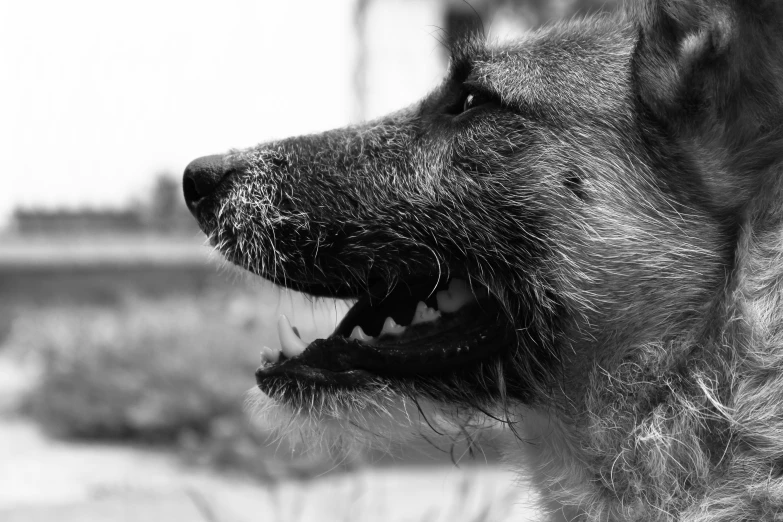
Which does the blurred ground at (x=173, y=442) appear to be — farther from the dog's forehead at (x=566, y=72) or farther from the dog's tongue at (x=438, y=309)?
the dog's forehead at (x=566, y=72)

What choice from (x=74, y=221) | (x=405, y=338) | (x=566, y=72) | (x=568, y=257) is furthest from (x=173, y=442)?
(x=74, y=221)

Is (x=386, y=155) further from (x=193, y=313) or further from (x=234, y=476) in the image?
(x=193, y=313)

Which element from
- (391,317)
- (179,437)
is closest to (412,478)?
(179,437)

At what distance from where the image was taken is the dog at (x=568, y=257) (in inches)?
76.8

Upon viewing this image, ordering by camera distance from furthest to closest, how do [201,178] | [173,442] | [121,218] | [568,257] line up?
1. [121,218]
2. [173,442]
3. [201,178]
4. [568,257]

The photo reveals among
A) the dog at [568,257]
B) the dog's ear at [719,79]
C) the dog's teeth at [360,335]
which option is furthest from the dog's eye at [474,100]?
the dog's teeth at [360,335]

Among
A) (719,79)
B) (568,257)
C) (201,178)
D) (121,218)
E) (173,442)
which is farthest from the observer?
(121,218)

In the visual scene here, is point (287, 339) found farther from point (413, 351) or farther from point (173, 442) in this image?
point (173, 442)

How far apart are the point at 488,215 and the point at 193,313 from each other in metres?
6.02

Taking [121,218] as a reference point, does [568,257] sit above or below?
above

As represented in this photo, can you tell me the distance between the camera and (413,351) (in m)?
2.19

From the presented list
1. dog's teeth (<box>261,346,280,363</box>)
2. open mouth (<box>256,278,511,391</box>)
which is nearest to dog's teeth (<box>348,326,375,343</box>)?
open mouth (<box>256,278,511,391</box>)

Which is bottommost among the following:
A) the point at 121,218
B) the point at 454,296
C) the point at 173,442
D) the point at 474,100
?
the point at 173,442

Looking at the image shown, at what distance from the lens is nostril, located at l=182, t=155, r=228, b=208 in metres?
2.42
